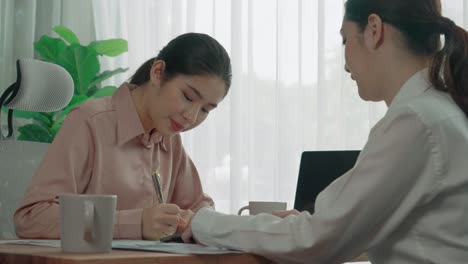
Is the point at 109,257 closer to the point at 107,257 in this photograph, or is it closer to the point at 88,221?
the point at 107,257

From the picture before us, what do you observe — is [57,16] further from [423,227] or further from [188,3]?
[423,227]

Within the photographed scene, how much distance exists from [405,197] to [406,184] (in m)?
0.02

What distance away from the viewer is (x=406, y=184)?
3.86 feet

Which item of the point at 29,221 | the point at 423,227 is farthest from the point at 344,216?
the point at 29,221

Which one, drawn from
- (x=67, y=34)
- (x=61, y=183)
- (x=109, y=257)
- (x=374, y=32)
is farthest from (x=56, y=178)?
(x=67, y=34)

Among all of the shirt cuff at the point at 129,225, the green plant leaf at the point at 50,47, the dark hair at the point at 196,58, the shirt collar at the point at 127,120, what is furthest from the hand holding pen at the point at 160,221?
the green plant leaf at the point at 50,47

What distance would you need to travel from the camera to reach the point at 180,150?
2174 mm

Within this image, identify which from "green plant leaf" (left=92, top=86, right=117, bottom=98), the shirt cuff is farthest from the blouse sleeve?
"green plant leaf" (left=92, top=86, right=117, bottom=98)

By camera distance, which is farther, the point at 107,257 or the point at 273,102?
the point at 273,102

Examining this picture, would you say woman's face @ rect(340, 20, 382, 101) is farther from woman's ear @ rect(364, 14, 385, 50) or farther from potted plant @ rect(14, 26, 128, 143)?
potted plant @ rect(14, 26, 128, 143)

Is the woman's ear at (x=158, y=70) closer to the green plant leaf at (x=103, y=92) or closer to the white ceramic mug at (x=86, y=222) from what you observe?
the white ceramic mug at (x=86, y=222)

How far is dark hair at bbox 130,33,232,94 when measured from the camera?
1.93m

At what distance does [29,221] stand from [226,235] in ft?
1.84

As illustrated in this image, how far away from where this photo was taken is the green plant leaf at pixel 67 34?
381cm
